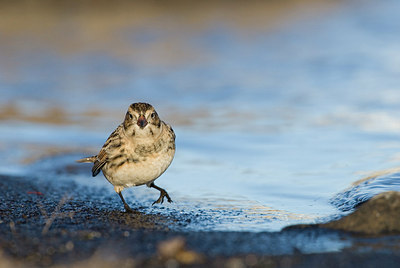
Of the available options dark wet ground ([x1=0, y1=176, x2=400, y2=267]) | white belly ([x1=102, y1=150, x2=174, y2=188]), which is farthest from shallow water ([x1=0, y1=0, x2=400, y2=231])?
dark wet ground ([x1=0, y1=176, x2=400, y2=267])

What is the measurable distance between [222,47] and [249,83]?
353 centimetres

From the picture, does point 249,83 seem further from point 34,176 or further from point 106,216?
point 106,216

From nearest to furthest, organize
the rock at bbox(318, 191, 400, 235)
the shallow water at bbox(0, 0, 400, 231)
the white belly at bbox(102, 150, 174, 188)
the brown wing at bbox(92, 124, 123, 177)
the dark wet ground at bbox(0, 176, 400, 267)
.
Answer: the dark wet ground at bbox(0, 176, 400, 267)
the rock at bbox(318, 191, 400, 235)
the white belly at bbox(102, 150, 174, 188)
the brown wing at bbox(92, 124, 123, 177)
the shallow water at bbox(0, 0, 400, 231)

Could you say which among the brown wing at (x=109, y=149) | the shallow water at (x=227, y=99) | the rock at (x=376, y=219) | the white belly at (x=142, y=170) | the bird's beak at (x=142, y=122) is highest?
the shallow water at (x=227, y=99)

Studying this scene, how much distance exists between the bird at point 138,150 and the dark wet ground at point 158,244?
615mm

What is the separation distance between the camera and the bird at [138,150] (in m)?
6.91

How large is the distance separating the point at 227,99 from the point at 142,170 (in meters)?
8.61

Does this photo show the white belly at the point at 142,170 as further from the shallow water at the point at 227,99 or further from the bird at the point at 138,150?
the shallow water at the point at 227,99

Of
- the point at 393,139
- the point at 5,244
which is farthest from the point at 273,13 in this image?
the point at 5,244

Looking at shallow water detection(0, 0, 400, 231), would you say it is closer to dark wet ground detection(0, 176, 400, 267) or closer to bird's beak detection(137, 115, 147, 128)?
dark wet ground detection(0, 176, 400, 267)

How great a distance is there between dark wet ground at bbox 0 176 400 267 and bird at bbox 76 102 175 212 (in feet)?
2.02

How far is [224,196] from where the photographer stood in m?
7.77

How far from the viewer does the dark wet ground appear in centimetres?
437

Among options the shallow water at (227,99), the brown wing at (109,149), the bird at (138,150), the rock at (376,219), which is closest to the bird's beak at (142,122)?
the bird at (138,150)
